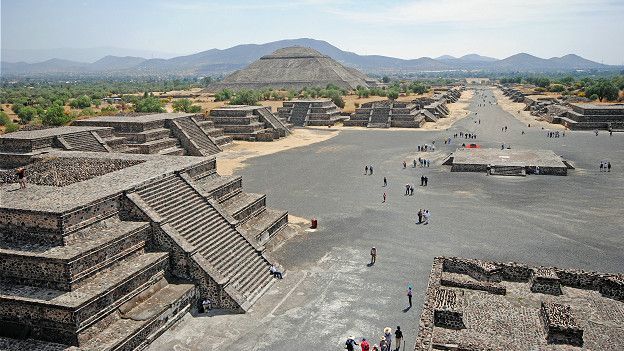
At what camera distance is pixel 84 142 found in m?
33.2

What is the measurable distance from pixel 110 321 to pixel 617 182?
37448 mm

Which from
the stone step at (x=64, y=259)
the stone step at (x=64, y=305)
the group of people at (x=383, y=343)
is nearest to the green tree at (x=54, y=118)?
the stone step at (x=64, y=259)

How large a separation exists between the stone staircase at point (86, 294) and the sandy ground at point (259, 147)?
78.9 feet

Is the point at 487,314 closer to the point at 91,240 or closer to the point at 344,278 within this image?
the point at 344,278

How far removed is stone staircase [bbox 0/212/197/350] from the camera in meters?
13.4

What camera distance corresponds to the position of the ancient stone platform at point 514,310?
14141 millimetres

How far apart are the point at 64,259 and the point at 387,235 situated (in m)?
16.1

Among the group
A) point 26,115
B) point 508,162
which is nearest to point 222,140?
point 26,115

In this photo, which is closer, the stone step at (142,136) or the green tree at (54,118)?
the stone step at (142,136)

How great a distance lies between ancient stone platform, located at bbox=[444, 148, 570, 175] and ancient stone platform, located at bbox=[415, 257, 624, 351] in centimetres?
2292

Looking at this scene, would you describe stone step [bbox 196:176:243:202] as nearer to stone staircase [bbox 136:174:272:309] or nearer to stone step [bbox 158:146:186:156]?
stone staircase [bbox 136:174:272:309]

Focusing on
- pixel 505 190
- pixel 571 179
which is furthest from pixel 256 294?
pixel 571 179

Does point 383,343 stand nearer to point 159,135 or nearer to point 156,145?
point 156,145

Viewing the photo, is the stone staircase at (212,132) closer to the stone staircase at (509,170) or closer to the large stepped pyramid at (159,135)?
the large stepped pyramid at (159,135)
